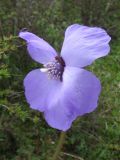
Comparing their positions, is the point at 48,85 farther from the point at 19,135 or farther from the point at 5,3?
the point at 5,3

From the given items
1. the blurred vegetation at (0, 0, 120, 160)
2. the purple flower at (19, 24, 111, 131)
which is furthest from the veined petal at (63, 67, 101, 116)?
the blurred vegetation at (0, 0, 120, 160)

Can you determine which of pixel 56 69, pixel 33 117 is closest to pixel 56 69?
pixel 56 69

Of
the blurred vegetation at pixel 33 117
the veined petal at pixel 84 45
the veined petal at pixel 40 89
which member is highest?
the veined petal at pixel 84 45

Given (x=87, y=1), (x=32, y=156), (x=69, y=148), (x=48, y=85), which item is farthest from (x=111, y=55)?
(x=48, y=85)

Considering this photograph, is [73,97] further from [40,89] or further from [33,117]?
[33,117]

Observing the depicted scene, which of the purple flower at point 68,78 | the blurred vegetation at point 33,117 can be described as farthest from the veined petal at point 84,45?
the blurred vegetation at point 33,117

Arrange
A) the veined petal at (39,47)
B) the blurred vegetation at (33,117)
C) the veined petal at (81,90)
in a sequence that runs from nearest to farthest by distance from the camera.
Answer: the veined petal at (81,90), the veined petal at (39,47), the blurred vegetation at (33,117)

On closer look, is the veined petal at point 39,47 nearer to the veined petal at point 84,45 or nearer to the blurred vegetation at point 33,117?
the veined petal at point 84,45

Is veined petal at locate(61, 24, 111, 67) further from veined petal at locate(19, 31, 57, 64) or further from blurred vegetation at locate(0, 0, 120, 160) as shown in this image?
blurred vegetation at locate(0, 0, 120, 160)

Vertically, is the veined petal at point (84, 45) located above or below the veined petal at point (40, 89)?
above
